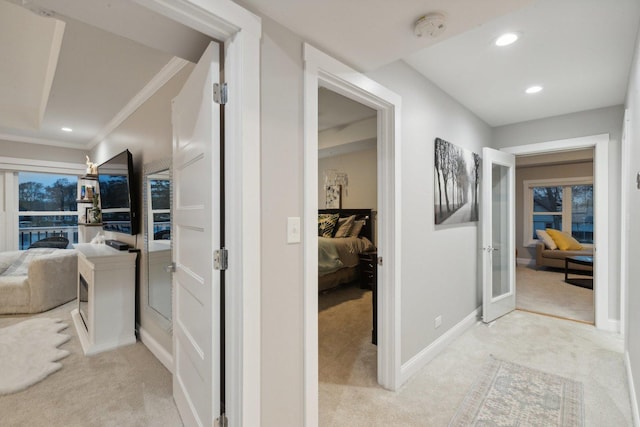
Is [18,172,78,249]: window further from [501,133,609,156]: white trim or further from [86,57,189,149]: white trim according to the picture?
[501,133,609,156]: white trim

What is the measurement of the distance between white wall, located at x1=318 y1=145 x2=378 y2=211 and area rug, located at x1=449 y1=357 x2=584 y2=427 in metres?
3.39

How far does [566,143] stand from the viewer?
3.38m

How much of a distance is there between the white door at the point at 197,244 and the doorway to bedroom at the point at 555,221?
4876mm

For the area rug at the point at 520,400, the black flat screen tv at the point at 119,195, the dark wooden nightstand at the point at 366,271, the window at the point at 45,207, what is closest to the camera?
the area rug at the point at 520,400

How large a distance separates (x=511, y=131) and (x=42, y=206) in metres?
7.51

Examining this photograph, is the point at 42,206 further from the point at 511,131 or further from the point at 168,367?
the point at 511,131

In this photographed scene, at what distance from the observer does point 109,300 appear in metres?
2.67

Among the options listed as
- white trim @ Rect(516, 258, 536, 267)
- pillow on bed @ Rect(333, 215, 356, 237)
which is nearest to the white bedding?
pillow on bed @ Rect(333, 215, 356, 237)

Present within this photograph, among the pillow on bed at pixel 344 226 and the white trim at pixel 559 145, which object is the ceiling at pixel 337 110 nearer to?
the pillow on bed at pixel 344 226

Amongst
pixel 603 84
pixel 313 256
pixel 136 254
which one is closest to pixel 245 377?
pixel 313 256

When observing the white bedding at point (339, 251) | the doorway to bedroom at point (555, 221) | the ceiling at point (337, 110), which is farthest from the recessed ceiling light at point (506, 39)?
the doorway to bedroom at point (555, 221)

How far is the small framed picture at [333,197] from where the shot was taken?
5.83m

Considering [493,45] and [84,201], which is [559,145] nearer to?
[493,45]

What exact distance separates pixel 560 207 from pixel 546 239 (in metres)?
1.19
